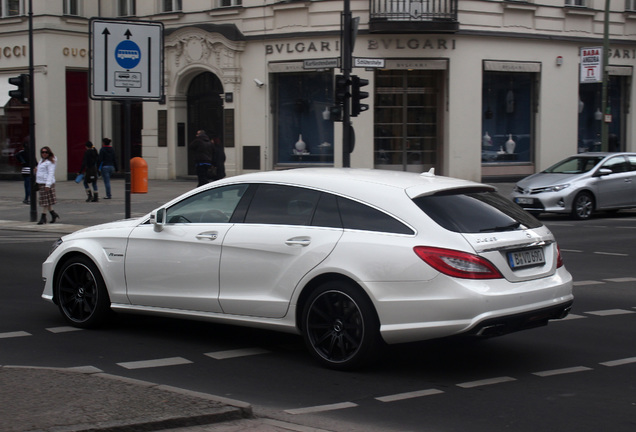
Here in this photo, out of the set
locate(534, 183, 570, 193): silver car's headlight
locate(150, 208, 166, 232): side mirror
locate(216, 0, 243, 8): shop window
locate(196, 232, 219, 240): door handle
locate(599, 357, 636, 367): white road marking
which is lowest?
locate(599, 357, 636, 367): white road marking

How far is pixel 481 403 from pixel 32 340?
409 centimetres

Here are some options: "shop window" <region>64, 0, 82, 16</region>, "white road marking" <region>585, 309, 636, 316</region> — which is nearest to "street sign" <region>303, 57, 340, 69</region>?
"white road marking" <region>585, 309, 636, 316</region>

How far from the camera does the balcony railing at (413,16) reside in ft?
91.0

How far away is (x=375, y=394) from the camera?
20.6ft

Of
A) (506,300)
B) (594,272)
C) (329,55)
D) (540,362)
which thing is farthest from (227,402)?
(329,55)

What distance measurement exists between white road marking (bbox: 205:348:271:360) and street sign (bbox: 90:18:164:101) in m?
9.78

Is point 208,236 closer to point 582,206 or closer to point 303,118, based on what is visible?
point 582,206

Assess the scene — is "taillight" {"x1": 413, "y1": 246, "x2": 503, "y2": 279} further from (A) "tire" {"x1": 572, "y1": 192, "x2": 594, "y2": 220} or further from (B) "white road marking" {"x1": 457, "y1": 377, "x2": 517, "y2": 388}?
(A) "tire" {"x1": 572, "y1": 192, "x2": 594, "y2": 220}

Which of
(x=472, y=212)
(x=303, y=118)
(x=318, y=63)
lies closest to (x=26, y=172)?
(x=318, y=63)

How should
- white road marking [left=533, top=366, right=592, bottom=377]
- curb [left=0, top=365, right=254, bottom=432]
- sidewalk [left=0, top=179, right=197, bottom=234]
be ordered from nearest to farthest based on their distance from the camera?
curb [left=0, top=365, right=254, bottom=432] → white road marking [left=533, top=366, right=592, bottom=377] → sidewalk [left=0, top=179, right=197, bottom=234]

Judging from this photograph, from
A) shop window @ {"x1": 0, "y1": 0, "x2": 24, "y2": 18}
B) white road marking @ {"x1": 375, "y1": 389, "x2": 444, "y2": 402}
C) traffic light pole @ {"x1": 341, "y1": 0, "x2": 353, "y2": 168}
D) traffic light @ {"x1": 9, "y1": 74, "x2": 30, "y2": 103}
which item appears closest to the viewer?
white road marking @ {"x1": 375, "y1": 389, "x2": 444, "y2": 402}

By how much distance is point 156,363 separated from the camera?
714cm

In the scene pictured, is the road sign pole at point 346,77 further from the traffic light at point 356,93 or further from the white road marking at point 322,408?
the white road marking at point 322,408

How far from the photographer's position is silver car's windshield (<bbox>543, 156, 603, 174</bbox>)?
21.6 meters
